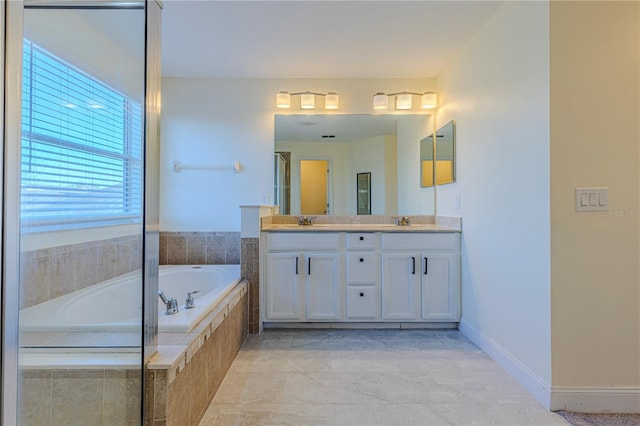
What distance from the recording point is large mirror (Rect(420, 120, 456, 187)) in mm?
2736

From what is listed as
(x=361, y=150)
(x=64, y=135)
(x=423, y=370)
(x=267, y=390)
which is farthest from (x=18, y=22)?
(x=361, y=150)

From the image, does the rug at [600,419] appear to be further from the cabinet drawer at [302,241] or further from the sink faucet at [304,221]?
the sink faucet at [304,221]

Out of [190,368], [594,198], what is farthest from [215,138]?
[594,198]

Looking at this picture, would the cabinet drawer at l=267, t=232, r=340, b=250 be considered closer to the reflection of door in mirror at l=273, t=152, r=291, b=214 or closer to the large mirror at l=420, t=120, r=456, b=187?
the reflection of door in mirror at l=273, t=152, r=291, b=214

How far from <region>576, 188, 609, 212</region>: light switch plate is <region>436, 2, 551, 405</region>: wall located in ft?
0.51

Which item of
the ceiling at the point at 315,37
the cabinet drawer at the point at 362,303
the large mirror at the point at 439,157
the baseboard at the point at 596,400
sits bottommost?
the baseboard at the point at 596,400

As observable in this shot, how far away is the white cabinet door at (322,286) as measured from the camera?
8.47 ft

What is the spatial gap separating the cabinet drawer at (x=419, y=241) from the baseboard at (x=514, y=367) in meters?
0.61

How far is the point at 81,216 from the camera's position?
5.07ft

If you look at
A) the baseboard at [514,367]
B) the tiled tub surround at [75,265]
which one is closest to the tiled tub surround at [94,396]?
the tiled tub surround at [75,265]

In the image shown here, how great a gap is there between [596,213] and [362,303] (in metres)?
1.59

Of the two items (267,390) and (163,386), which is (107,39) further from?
(267,390)

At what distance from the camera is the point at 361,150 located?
10.4 feet

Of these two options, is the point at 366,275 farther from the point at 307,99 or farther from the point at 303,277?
the point at 307,99
